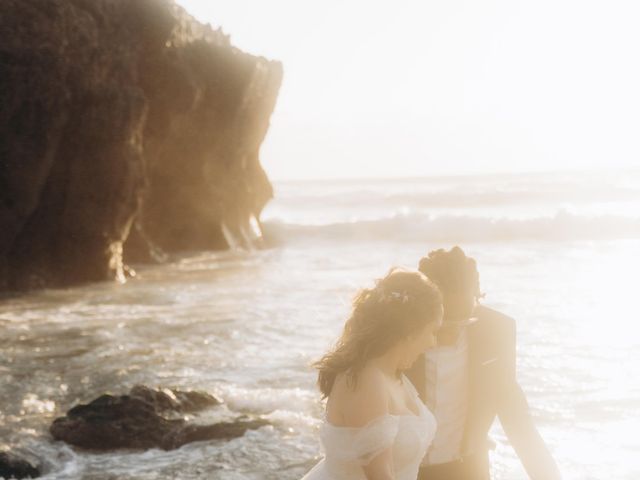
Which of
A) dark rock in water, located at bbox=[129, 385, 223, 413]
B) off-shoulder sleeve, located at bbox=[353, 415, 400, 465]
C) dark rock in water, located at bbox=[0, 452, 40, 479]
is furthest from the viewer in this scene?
dark rock in water, located at bbox=[129, 385, 223, 413]

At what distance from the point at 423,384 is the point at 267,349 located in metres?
10.4

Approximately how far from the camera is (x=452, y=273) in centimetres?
424

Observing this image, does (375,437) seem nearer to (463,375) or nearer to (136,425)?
(463,375)

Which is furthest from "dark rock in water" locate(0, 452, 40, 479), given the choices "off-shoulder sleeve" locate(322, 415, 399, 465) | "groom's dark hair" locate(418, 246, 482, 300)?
"off-shoulder sleeve" locate(322, 415, 399, 465)

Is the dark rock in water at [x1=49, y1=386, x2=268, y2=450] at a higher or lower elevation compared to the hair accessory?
lower

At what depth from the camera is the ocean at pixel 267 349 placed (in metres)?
9.26

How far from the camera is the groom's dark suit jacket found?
14.1ft

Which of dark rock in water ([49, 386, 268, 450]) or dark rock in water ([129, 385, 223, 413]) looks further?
dark rock in water ([129, 385, 223, 413])

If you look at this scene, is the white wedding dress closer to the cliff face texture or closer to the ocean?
the ocean

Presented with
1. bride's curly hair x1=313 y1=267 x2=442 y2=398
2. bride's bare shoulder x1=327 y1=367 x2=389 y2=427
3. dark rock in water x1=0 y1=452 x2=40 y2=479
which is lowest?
dark rock in water x1=0 y1=452 x2=40 y2=479

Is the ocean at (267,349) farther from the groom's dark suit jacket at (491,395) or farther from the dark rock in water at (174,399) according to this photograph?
the groom's dark suit jacket at (491,395)

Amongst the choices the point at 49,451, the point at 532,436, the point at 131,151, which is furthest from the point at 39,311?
the point at 532,436

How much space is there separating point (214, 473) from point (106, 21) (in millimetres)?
17329

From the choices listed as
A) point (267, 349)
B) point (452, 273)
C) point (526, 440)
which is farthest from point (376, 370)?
point (267, 349)
